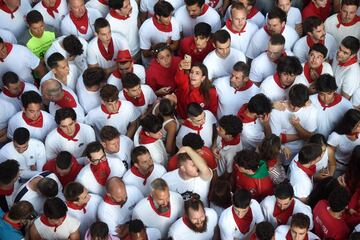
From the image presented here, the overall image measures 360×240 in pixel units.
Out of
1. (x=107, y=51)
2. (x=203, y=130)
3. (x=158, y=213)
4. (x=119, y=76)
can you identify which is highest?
(x=107, y=51)

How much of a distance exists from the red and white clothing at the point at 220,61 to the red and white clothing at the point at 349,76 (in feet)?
3.58

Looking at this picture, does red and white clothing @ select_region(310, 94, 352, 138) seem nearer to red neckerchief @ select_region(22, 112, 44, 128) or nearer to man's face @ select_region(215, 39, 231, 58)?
man's face @ select_region(215, 39, 231, 58)

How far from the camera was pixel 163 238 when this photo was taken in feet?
19.1

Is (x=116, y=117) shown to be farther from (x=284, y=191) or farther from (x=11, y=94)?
(x=284, y=191)

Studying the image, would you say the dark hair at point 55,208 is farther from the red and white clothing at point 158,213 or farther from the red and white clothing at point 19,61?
the red and white clothing at point 19,61

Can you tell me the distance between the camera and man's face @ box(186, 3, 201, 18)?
24.6ft

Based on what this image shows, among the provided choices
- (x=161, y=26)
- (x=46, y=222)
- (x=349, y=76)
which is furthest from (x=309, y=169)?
(x=161, y=26)

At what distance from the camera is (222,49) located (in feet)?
23.1

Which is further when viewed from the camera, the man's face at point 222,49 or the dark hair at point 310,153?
the man's face at point 222,49

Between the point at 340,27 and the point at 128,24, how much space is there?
2537 millimetres

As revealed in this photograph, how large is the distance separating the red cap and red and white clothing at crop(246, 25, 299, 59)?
1439 millimetres

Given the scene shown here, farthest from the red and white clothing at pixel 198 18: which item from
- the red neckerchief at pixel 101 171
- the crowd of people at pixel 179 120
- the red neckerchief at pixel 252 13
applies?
the red neckerchief at pixel 101 171

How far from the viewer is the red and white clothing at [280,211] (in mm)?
5768

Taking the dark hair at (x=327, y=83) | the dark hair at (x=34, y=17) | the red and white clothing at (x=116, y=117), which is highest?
the dark hair at (x=34, y=17)
